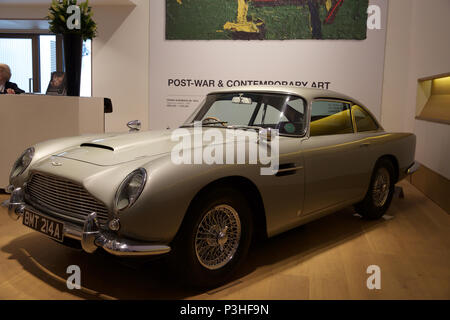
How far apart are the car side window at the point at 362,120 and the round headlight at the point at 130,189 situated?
2.30m

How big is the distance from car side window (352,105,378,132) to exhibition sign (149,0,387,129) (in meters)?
2.32

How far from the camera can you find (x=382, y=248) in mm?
3082

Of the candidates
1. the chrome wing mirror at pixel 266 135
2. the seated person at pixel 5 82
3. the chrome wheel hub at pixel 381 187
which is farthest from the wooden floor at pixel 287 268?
the seated person at pixel 5 82

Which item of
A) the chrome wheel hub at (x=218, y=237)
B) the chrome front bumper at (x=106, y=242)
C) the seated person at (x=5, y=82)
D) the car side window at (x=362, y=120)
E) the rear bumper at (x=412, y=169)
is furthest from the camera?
the seated person at (x=5, y=82)

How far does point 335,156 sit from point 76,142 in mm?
1911

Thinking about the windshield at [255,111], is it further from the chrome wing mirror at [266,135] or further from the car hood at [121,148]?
the car hood at [121,148]

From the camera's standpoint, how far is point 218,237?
226cm

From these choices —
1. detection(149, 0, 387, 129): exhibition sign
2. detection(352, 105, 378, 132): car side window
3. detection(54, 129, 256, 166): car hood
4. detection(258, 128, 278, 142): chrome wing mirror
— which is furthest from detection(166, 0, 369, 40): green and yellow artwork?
detection(258, 128, 278, 142): chrome wing mirror

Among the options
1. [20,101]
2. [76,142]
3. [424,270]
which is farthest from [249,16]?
[424,270]

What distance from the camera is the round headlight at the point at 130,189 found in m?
1.92

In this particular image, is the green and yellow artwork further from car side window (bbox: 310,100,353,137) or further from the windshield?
the windshield

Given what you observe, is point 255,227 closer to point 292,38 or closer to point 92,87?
point 292,38

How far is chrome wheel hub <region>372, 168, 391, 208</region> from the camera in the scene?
3.73m

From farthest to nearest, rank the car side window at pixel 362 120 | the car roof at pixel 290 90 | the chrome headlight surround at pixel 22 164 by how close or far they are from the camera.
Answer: the car side window at pixel 362 120 < the car roof at pixel 290 90 < the chrome headlight surround at pixel 22 164
